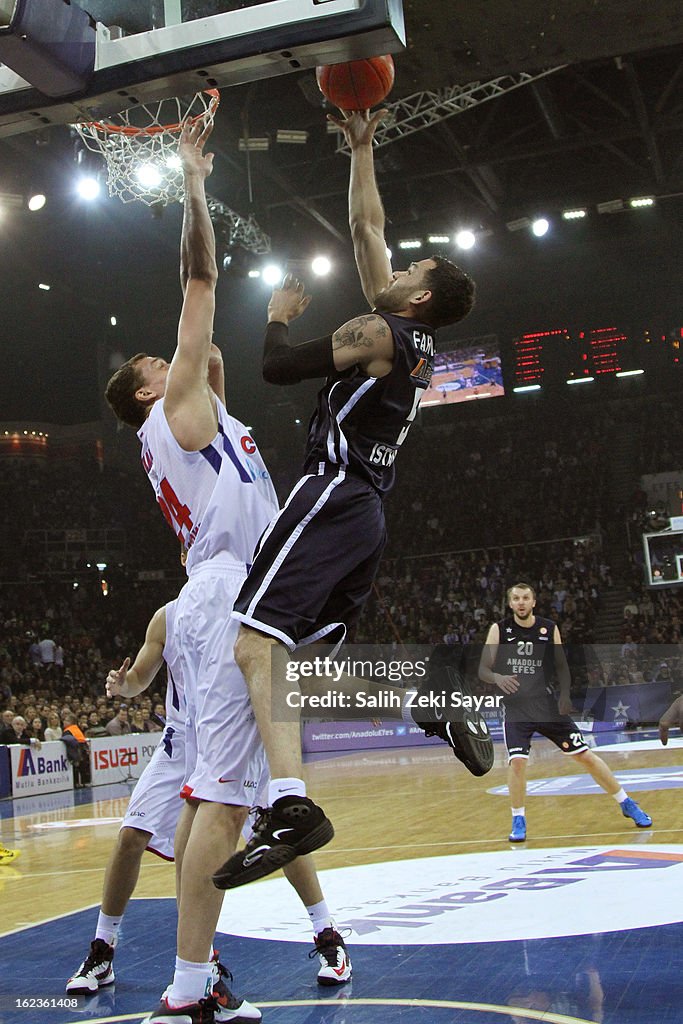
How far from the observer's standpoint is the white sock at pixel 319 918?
13.5 ft

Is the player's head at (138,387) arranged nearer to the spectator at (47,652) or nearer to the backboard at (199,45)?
the backboard at (199,45)

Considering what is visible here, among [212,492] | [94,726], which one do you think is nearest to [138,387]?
[212,492]

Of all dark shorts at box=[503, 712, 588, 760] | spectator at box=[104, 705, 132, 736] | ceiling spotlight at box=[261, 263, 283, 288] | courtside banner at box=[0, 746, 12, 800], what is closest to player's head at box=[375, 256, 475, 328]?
dark shorts at box=[503, 712, 588, 760]

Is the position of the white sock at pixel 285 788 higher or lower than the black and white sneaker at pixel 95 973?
higher

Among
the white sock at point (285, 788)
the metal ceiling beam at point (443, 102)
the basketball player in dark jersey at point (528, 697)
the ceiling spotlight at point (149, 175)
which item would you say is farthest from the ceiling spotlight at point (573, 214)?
the white sock at point (285, 788)

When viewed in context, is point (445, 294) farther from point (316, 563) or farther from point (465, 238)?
point (465, 238)

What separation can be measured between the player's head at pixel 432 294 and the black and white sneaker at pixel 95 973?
9.60ft

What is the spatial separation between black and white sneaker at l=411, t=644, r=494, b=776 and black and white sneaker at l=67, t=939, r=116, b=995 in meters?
1.81

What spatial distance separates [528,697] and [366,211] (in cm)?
527

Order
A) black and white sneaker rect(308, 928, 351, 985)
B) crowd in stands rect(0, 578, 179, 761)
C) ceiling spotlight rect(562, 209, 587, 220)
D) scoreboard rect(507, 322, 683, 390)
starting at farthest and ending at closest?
scoreboard rect(507, 322, 683, 390)
ceiling spotlight rect(562, 209, 587, 220)
crowd in stands rect(0, 578, 179, 761)
black and white sneaker rect(308, 928, 351, 985)

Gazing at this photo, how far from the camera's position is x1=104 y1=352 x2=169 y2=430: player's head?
4.34 m

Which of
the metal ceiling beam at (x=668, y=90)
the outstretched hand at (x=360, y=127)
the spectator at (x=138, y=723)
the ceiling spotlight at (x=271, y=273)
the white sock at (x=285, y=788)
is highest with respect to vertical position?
the metal ceiling beam at (x=668, y=90)

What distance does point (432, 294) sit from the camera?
3500mm

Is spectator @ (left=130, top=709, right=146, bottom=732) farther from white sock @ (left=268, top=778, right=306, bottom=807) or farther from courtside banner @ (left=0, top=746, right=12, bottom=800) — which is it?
white sock @ (left=268, top=778, right=306, bottom=807)
